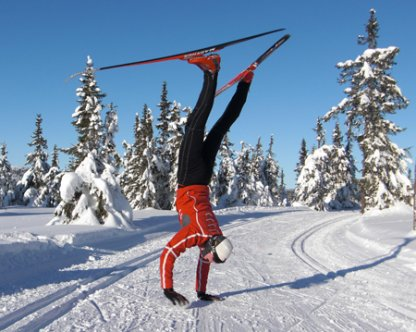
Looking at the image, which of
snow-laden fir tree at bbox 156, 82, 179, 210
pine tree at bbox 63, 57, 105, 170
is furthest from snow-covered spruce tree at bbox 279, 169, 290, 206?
pine tree at bbox 63, 57, 105, 170

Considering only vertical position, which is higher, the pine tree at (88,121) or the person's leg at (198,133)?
the pine tree at (88,121)

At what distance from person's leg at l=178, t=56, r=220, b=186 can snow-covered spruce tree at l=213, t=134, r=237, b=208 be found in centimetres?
4322

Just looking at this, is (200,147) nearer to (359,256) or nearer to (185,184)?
(185,184)

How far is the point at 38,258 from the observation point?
26.2 feet

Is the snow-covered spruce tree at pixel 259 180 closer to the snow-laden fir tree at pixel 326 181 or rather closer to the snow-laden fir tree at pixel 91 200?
the snow-laden fir tree at pixel 326 181

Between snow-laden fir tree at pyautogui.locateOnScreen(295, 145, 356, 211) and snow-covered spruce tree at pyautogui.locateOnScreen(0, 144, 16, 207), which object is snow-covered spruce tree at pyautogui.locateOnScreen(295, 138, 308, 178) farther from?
snow-covered spruce tree at pyautogui.locateOnScreen(0, 144, 16, 207)

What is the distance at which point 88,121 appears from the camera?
827 inches

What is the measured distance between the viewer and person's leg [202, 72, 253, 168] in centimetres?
406

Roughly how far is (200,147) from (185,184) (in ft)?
1.48

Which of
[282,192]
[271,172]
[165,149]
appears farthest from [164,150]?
[282,192]

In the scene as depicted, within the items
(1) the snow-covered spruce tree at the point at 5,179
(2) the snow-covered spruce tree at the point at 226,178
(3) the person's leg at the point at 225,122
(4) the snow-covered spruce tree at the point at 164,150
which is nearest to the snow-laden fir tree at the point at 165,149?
(4) the snow-covered spruce tree at the point at 164,150

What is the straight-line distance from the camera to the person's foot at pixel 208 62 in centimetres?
389

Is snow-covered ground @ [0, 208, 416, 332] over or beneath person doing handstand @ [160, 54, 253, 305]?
beneath

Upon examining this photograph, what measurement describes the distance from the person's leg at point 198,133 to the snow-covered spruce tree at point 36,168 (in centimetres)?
4661
